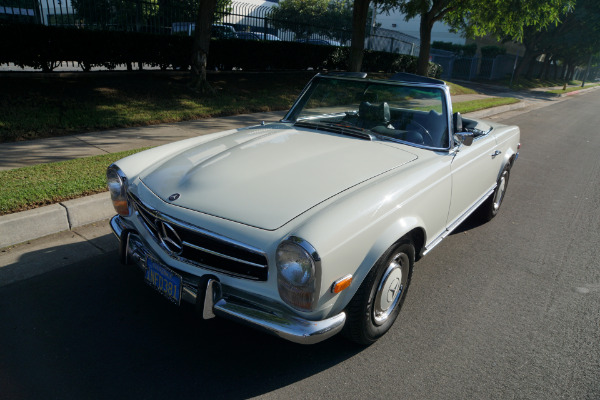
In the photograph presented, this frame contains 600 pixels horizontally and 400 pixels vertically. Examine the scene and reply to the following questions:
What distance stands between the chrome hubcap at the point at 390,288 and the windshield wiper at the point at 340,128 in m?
1.16

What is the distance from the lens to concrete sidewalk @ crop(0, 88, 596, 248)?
3.89 metres

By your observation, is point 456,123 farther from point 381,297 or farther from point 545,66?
point 545,66

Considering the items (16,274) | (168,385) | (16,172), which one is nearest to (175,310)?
(168,385)

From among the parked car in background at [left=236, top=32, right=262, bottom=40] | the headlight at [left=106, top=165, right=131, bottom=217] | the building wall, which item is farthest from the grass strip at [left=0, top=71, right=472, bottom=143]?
the building wall

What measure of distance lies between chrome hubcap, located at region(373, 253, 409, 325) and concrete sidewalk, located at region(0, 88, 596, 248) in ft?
9.98

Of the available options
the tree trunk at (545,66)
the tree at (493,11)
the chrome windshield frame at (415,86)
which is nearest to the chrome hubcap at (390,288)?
the chrome windshield frame at (415,86)

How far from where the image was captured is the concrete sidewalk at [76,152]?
3.89m

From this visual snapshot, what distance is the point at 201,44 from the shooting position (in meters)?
10.5

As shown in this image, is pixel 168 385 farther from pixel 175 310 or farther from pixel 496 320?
pixel 496 320

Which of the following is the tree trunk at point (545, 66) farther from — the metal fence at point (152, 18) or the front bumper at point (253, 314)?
the front bumper at point (253, 314)

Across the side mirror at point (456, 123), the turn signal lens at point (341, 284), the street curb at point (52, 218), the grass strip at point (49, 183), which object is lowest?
the street curb at point (52, 218)

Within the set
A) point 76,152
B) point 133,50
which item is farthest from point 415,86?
point 133,50

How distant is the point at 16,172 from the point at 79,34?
19.7ft

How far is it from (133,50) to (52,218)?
802cm
